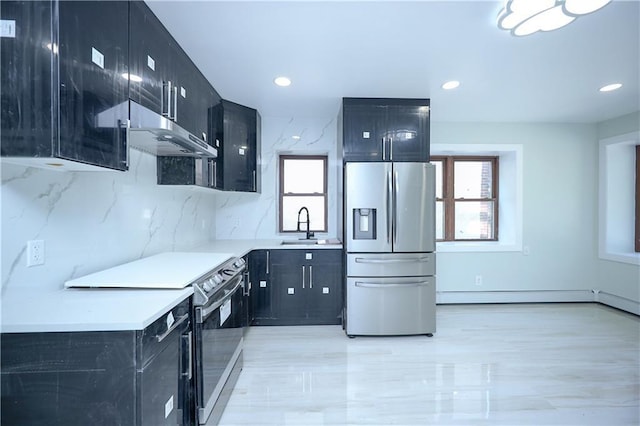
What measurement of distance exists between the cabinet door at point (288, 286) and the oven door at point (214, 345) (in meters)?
1.06

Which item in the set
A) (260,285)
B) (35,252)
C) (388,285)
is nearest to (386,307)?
(388,285)

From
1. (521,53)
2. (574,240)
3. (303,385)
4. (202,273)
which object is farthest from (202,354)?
(574,240)

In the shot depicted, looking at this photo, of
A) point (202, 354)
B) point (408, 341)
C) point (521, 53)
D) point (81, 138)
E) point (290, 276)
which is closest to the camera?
point (81, 138)

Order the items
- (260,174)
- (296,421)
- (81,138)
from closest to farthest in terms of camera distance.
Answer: (81,138) → (296,421) → (260,174)

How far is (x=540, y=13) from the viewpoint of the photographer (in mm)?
1651

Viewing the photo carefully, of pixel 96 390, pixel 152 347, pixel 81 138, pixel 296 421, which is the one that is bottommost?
pixel 296 421

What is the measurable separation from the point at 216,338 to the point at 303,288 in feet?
5.28

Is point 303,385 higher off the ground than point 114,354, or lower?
lower

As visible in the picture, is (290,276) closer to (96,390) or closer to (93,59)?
(96,390)

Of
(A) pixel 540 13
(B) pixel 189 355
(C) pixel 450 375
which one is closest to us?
(B) pixel 189 355

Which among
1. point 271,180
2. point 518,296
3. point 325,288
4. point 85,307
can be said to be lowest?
point 518,296

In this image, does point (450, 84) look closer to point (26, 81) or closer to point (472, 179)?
point (472, 179)

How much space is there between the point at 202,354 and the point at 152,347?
0.48m

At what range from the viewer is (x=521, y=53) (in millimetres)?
2203
